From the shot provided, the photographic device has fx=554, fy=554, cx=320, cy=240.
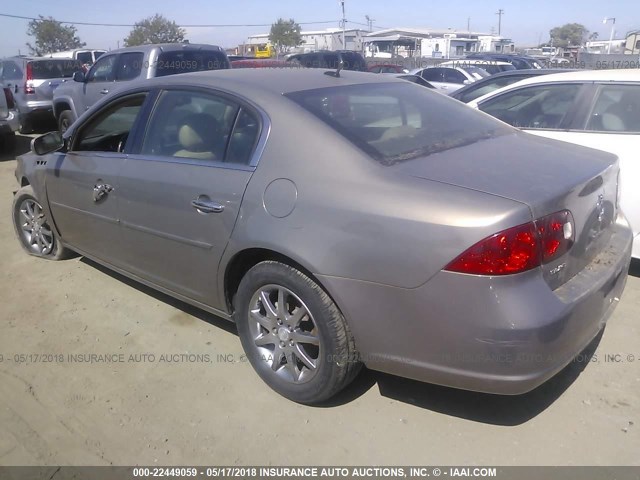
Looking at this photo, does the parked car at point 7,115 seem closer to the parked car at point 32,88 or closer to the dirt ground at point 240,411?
the parked car at point 32,88

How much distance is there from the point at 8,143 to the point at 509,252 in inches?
436

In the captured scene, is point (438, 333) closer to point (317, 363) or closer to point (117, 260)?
point (317, 363)

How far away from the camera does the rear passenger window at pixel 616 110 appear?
166 inches

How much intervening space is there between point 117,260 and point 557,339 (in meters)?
2.78

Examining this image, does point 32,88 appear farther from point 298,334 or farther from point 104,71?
point 298,334

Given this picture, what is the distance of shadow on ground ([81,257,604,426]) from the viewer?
2724 millimetres

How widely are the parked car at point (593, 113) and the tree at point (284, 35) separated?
5674 cm

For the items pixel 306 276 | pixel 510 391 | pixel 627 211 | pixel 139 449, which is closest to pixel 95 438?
pixel 139 449

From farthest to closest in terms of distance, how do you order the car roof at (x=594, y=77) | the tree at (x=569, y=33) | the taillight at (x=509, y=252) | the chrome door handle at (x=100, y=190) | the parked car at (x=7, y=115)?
the tree at (x=569, y=33) → the parked car at (x=7, y=115) → the car roof at (x=594, y=77) → the chrome door handle at (x=100, y=190) → the taillight at (x=509, y=252)

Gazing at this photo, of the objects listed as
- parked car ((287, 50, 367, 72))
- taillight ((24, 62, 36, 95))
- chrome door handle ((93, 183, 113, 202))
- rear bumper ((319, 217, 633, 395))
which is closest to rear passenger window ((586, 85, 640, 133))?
rear bumper ((319, 217, 633, 395))

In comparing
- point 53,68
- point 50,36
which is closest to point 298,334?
point 53,68

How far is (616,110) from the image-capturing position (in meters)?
4.31

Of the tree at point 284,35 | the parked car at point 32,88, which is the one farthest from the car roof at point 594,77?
the tree at point 284,35

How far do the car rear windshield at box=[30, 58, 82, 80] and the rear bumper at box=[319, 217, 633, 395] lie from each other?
39.7ft
